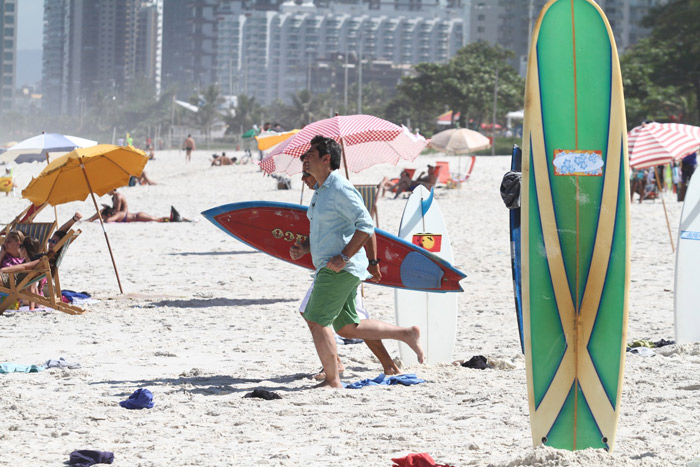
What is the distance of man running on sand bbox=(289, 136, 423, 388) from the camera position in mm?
4656

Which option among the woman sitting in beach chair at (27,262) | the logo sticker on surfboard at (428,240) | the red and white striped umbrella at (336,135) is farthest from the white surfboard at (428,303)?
the woman sitting in beach chair at (27,262)

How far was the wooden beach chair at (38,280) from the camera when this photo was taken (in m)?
7.54

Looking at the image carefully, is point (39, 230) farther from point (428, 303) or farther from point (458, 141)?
point (458, 141)

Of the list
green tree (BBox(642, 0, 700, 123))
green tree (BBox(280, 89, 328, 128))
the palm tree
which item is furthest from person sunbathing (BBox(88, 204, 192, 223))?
the palm tree

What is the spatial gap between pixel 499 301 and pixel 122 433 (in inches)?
194

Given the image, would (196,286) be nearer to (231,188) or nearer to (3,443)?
(3,443)

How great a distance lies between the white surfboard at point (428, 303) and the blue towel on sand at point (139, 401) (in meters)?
1.65

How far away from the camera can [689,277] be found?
5918 millimetres

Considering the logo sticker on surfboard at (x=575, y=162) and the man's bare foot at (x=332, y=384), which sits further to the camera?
the man's bare foot at (x=332, y=384)

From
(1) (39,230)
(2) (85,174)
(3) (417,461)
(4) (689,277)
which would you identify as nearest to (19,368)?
(1) (39,230)

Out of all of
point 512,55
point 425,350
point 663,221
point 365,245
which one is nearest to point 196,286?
point 425,350

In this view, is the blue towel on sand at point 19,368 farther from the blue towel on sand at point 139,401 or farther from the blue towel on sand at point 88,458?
the blue towel on sand at point 88,458

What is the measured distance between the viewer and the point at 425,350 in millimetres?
5777

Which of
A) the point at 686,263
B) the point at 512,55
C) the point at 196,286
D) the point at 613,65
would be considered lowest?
the point at 196,286
